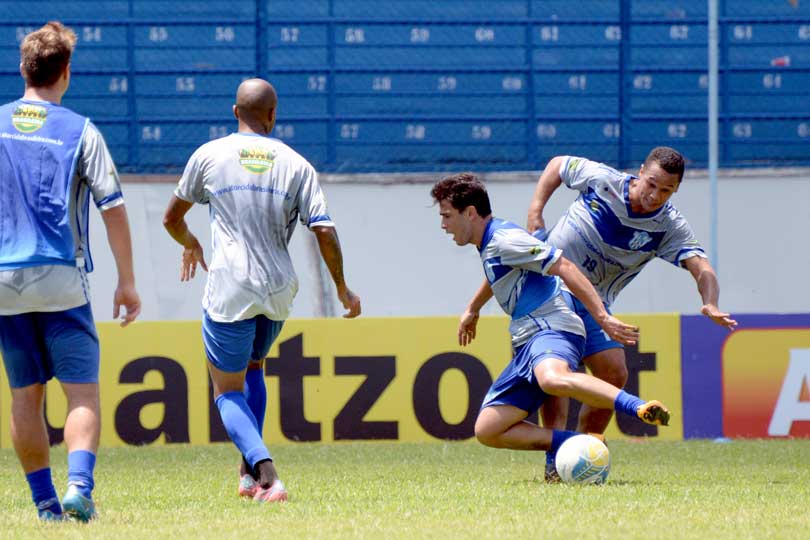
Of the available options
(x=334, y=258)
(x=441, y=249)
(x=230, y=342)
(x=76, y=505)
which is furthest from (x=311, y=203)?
(x=441, y=249)

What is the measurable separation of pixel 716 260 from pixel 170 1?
5.88 m

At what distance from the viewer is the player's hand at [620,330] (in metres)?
5.80

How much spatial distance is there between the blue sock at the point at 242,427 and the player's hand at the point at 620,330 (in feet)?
5.19

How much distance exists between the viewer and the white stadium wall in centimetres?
1202

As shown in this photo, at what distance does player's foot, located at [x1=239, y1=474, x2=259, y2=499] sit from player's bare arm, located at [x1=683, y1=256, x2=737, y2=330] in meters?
2.35

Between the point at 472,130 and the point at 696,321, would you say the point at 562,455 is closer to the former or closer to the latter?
the point at 696,321

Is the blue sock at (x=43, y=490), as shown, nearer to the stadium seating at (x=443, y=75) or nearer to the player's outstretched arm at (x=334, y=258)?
the player's outstretched arm at (x=334, y=258)

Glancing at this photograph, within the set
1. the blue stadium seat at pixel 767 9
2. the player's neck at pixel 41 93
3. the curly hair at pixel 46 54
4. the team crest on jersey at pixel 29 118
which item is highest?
the blue stadium seat at pixel 767 9

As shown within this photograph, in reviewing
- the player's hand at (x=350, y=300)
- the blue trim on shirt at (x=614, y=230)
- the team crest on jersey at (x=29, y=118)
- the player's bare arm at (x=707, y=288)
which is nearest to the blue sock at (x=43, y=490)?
the team crest on jersey at (x=29, y=118)

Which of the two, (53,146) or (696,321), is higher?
(53,146)

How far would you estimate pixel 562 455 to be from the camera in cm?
614

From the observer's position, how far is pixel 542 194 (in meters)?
6.90

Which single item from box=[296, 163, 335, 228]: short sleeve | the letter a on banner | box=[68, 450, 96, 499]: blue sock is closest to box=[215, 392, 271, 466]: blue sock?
box=[296, 163, 335, 228]: short sleeve

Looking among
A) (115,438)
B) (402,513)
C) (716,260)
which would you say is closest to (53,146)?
(402,513)
